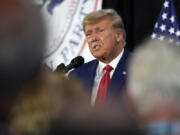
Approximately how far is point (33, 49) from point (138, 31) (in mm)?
3701

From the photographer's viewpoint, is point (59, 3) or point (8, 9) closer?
point (8, 9)

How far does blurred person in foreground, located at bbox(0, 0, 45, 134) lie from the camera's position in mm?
662

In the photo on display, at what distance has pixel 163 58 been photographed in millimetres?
688

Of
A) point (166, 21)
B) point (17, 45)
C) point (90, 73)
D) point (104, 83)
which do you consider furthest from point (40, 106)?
point (166, 21)

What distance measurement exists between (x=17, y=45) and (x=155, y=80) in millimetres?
175

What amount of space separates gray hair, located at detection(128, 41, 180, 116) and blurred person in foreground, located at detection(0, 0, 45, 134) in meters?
0.13

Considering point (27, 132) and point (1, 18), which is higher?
point (1, 18)

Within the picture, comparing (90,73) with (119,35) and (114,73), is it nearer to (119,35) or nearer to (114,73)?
(114,73)

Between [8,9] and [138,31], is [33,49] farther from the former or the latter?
[138,31]

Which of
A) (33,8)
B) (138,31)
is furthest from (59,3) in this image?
(33,8)

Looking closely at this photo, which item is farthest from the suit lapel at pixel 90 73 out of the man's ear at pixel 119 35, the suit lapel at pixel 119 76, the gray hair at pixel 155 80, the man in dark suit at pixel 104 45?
the gray hair at pixel 155 80

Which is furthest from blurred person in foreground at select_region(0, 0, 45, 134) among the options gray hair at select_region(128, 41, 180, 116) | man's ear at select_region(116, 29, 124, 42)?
man's ear at select_region(116, 29, 124, 42)

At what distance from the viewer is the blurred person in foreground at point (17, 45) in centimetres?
66

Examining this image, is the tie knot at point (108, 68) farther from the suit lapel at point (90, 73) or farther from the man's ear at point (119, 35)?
the man's ear at point (119, 35)
